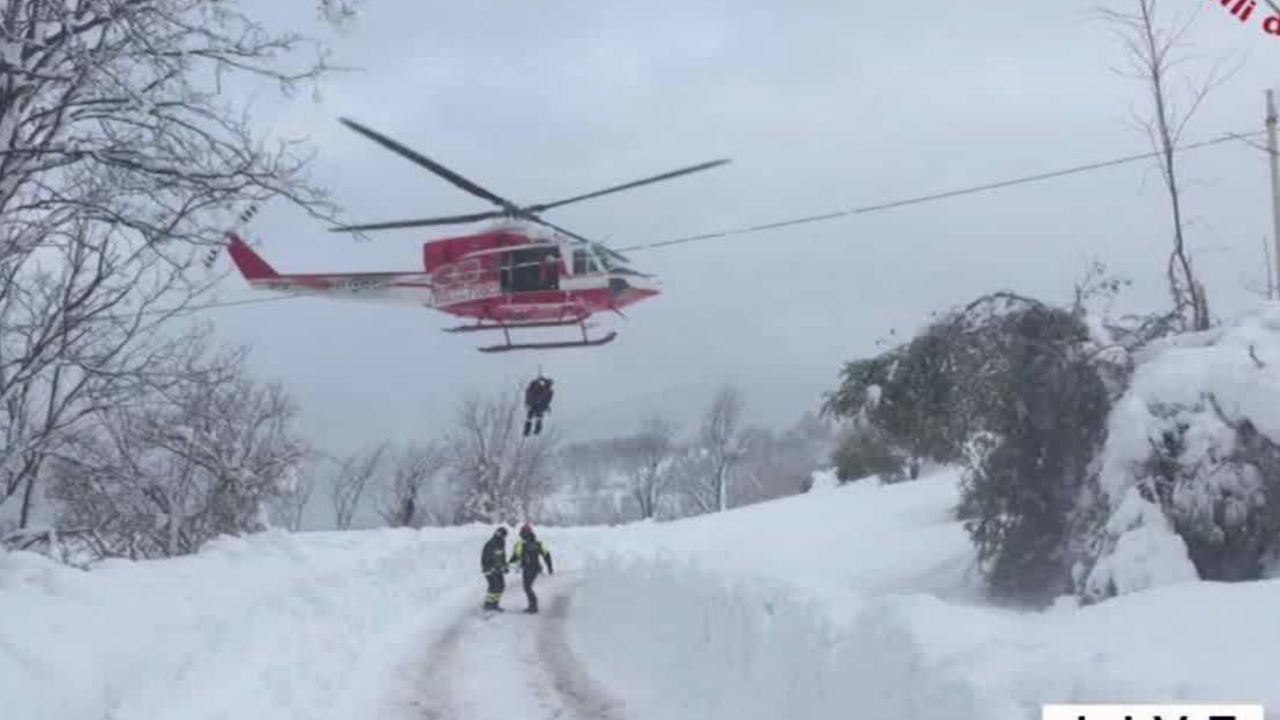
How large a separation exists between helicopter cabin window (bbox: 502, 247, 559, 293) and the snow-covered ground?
435cm

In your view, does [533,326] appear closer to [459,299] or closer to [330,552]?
[459,299]

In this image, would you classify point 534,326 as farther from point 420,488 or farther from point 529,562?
point 420,488

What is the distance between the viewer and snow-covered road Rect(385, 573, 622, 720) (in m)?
13.2

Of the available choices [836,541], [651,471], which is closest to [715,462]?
[651,471]

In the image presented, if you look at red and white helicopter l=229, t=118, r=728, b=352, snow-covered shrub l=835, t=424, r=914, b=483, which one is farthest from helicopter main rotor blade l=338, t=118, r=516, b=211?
snow-covered shrub l=835, t=424, r=914, b=483

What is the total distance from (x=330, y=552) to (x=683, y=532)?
22.9m

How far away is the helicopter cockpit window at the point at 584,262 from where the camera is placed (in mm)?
17188

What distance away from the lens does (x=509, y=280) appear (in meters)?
17.1

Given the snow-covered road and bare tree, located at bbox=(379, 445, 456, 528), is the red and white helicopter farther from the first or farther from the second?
bare tree, located at bbox=(379, 445, 456, 528)

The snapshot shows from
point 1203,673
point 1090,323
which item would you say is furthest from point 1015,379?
point 1203,673

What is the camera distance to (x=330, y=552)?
25172 mm

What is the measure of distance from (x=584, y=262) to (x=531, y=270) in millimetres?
737

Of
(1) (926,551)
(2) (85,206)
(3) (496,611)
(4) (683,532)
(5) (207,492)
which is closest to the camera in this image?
(2) (85,206)

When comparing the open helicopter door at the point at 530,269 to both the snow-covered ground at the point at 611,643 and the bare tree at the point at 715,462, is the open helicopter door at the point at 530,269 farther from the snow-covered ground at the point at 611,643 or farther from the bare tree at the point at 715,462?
the bare tree at the point at 715,462
